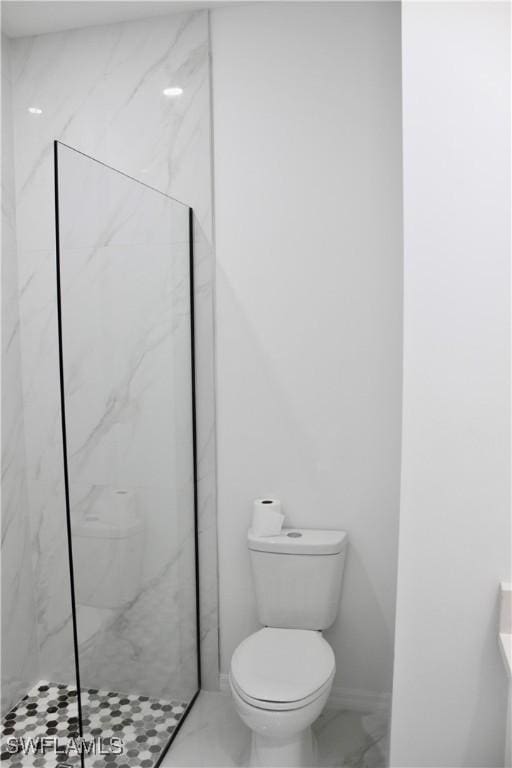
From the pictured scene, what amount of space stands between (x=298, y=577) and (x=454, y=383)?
1.06 metres

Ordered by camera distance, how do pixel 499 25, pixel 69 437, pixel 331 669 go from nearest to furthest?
pixel 499 25 → pixel 69 437 → pixel 331 669

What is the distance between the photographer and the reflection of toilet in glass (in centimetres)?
170

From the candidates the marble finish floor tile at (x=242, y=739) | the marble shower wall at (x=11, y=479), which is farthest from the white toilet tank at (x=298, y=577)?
the marble shower wall at (x=11, y=479)

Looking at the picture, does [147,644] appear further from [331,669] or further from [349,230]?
[349,230]

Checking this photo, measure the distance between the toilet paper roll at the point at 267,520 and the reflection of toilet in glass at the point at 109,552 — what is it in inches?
19.3

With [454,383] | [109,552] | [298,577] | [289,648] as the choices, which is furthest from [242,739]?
[454,383]

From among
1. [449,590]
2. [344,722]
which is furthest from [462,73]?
[344,722]

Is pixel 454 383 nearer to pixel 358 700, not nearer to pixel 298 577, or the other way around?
pixel 298 577

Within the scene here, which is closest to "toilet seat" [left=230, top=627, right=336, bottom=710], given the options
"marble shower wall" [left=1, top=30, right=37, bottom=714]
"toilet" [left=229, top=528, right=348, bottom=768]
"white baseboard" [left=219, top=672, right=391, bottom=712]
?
"toilet" [left=229, top=528, right=348, bottom=768]

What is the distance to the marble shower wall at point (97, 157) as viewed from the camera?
7.73 feet

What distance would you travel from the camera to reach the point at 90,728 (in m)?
1.79

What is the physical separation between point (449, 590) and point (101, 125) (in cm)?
211

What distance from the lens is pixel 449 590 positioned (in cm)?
163

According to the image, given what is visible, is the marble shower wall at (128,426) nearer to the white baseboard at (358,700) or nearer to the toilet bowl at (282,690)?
the toilet bowl at (282,690)
